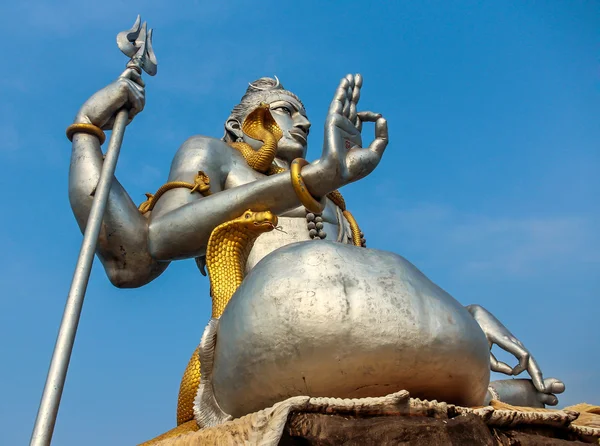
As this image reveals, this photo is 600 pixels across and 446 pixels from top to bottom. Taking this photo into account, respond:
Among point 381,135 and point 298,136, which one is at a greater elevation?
point 298,136

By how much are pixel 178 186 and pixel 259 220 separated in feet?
3.18

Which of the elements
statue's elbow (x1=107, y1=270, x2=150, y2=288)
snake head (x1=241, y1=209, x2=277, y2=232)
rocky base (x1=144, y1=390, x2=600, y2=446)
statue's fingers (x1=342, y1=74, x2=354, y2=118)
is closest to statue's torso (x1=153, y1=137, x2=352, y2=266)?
statue's elbow (x1=107, y1=270, x2=150, y2=288)

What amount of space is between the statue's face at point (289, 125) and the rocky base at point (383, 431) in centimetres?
331

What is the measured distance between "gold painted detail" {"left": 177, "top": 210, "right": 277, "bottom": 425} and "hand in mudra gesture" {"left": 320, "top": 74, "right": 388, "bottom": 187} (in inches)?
19.1

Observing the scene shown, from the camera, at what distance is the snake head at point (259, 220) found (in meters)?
3.78

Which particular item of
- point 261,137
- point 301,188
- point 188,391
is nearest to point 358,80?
point 301,188

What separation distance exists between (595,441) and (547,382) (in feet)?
5.48

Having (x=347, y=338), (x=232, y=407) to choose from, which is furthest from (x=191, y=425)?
(x=347, y=338)

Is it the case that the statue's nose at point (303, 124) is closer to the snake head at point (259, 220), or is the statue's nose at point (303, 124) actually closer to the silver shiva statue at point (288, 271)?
the silver shiva statue at point (288, 271)

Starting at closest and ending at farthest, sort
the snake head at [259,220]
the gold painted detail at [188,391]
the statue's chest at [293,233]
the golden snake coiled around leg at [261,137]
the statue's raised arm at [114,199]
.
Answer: the gold painted detail at [188,391] < the snake head at [259,220] < the statue's raised arm at [114,199] < the statue's chest at [293,233] < the golden snake coiled around leg at [261,137]

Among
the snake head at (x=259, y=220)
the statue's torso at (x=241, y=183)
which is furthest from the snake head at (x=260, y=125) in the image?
the snake head at (x=259, y=220)

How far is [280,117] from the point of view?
566cm

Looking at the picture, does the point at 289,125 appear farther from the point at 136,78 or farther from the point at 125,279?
the point at 125,279

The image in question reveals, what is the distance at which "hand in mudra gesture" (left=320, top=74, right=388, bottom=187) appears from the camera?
Result: 3.67 metres
